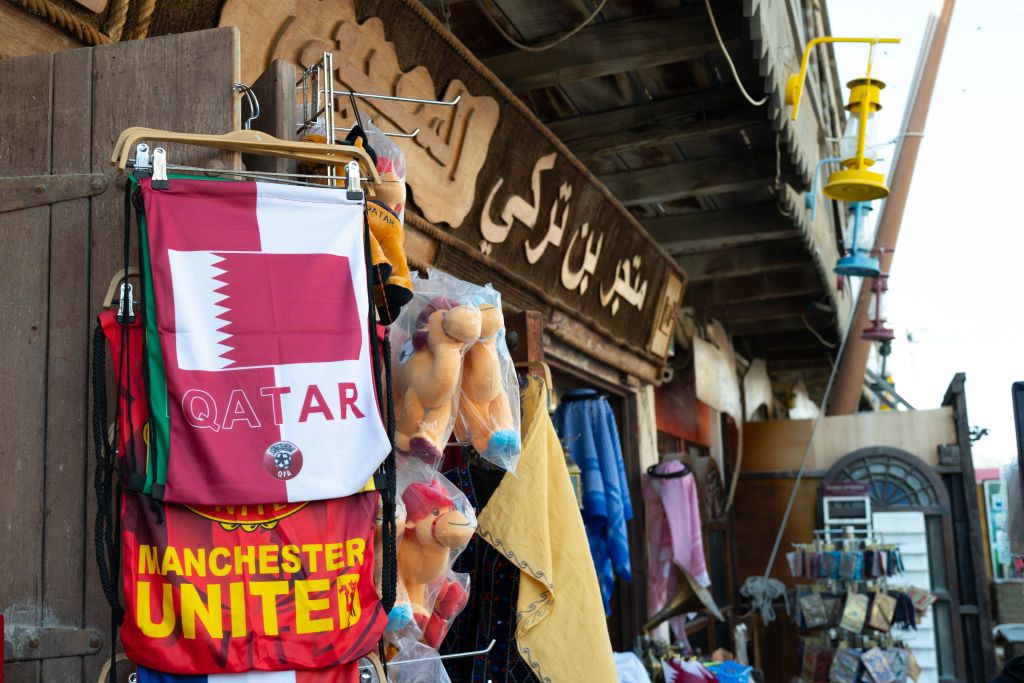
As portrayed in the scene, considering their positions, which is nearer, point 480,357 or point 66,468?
point 66,468

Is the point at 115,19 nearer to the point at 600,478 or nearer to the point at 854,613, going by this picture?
the point at 600,478

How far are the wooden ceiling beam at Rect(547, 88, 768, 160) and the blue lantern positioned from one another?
2.37 meters

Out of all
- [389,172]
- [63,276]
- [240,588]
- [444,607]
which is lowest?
[444,607]

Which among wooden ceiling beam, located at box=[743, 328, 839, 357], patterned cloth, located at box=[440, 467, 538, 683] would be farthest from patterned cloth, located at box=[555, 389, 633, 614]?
wooden ceiling beam, located at box=[743, 328, 839, 357]

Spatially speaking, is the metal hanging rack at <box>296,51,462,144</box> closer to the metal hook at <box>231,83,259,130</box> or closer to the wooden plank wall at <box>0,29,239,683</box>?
the metal hook at <box>231,83,259,130</box>

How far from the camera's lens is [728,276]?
8297 millimetres

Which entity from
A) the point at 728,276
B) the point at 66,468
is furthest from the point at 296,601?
the point at 728,276

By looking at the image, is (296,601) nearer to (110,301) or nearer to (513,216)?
(110,301)

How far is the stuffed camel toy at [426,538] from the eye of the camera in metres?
2.33

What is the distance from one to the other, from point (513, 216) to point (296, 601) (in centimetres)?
279

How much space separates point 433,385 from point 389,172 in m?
0.55

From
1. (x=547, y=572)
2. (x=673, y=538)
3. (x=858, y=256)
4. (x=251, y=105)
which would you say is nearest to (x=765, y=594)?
(x=673, y=538)

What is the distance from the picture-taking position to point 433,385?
2389 mm

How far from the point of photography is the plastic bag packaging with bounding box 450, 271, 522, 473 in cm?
252
